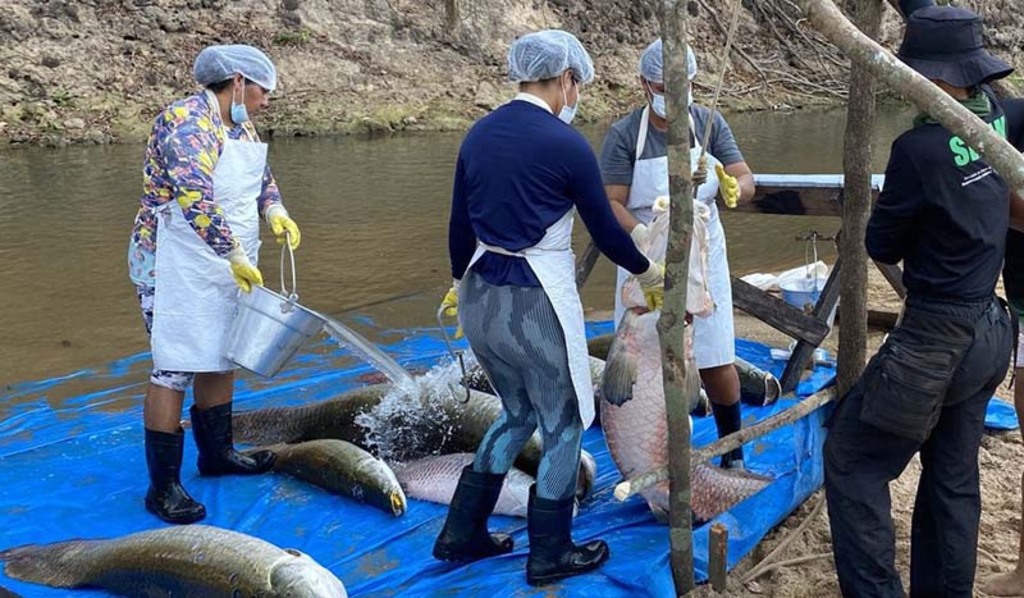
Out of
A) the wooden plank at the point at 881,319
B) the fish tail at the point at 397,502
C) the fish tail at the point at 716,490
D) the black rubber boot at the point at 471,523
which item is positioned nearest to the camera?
the black rubber boot at the point at 471,523

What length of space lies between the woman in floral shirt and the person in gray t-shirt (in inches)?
60.6

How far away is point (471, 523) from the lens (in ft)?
11.5

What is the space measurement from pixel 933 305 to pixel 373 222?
9.72m

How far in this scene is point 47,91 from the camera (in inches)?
734

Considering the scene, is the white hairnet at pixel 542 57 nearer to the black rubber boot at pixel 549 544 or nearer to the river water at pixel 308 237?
the black rubber boot at pixel 549 544

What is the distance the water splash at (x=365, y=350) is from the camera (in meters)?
4.16

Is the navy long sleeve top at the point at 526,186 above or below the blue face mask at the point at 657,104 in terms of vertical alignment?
below

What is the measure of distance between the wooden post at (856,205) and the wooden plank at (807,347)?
117 cm

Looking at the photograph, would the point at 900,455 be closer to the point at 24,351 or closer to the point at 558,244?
the point at 558,244

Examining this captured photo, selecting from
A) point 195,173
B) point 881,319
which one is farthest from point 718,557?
point 881,319

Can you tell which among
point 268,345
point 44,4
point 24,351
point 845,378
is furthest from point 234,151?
point 44,4

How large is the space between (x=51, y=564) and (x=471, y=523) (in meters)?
1.61

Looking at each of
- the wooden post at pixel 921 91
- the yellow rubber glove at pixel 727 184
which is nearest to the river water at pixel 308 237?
the yellow rubber glove at pixel 727 184

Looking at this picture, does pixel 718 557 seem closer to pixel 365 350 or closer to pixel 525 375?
pixel 525 375
